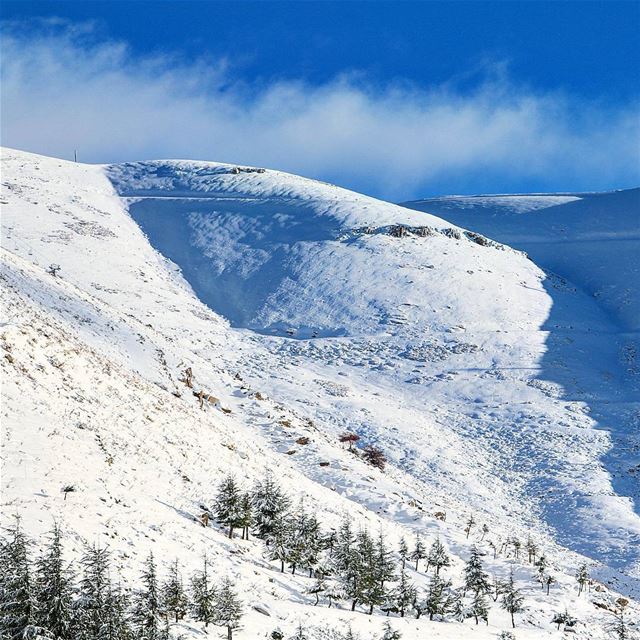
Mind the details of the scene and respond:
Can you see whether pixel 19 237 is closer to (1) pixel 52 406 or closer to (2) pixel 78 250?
(2) pixel 78 250

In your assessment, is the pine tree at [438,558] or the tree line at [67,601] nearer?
the tree line at [67,601]

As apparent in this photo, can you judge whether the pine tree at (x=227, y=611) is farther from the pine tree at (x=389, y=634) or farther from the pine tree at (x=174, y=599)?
the pine tree at (x=389, y=634)

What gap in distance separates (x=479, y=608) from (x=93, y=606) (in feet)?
43.1

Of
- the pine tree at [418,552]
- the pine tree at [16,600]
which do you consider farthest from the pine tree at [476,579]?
the pine tree at [16,600]

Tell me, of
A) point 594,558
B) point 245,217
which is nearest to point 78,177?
point 245,217

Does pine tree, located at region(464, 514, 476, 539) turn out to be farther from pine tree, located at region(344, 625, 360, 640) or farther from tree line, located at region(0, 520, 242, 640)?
tree line, located at region(0, 520, 242, 640)

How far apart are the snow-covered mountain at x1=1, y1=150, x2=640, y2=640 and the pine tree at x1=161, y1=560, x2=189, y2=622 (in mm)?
1160

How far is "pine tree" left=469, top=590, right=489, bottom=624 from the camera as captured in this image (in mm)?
21422

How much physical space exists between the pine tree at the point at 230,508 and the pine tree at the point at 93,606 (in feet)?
24.6

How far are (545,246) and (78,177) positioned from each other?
7014 cm

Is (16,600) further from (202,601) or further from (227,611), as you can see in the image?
(227,611)

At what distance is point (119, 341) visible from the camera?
131ft

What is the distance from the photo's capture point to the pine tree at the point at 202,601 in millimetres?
15461


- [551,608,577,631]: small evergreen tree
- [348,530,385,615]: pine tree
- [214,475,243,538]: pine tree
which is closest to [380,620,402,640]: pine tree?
[348,530,385,615]: pine tree
